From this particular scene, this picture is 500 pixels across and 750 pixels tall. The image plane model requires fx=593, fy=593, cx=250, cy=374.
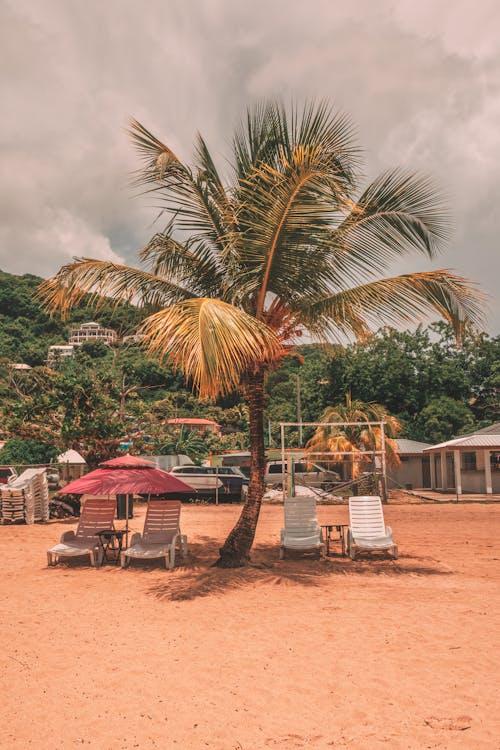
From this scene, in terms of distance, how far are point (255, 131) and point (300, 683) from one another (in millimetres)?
8096

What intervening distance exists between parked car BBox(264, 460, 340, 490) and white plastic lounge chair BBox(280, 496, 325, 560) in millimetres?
12144

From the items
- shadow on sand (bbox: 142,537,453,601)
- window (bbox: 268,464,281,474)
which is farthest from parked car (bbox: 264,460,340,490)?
shadow on sand (bbox: 142,537,453,601)

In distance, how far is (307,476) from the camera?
80.5 feet

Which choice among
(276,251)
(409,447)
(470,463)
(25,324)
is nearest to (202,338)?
(276,251)

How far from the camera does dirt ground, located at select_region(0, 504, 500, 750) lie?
13.4ft

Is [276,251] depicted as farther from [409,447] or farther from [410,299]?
[409,447]

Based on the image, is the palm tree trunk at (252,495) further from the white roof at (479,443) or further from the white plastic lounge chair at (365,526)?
the white roof at (479,443)

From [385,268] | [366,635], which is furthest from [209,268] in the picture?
[366,635]

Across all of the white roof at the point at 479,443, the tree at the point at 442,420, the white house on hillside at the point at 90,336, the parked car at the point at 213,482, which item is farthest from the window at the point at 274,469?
the white house on hillside at the point at 90,336

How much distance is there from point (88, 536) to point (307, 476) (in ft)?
48.6

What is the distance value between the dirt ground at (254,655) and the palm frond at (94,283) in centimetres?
444

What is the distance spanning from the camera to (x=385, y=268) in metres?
9.50

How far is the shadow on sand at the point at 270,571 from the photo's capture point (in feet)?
27.9

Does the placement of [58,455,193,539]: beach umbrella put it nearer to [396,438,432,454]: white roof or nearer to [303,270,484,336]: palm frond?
[303,270,484,336]: palm frond
